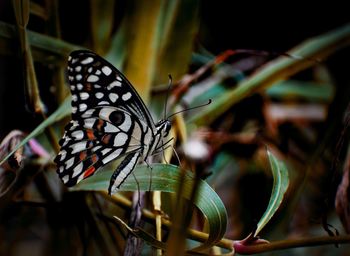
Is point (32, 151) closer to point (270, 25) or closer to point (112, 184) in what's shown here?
point (112, 184)

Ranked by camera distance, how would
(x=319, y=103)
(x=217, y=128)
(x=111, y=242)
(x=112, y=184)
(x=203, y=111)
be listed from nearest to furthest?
(x=112, y=184), (x=111, y=242), (x=203, y=111), (x=217, y=128), (x=319, y=103)

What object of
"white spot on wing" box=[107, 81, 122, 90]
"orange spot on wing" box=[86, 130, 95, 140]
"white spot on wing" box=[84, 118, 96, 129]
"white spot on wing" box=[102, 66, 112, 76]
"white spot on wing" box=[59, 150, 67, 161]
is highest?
"white spot on wing" box=[102, 66, 112, 76]

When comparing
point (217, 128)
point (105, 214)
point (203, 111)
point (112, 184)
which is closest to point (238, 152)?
point (217, 128)

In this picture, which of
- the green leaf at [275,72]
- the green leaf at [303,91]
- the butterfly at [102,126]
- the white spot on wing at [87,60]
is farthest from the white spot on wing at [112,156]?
the green leaf at [303,91]

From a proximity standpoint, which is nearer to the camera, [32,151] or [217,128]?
[32,151]

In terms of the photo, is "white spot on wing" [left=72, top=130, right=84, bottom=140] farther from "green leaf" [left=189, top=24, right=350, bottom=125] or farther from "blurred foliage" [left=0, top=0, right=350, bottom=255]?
"green leaf" [left=189, top=24, right=350, bottom=125]

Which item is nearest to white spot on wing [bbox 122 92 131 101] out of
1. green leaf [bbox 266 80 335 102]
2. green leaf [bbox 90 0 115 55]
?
green leaf [bbox 90 0 115 55]

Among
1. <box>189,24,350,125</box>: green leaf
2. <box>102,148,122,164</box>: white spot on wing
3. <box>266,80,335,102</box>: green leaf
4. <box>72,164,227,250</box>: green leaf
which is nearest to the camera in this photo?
<box>72,164,227,250</box>: green leaf
